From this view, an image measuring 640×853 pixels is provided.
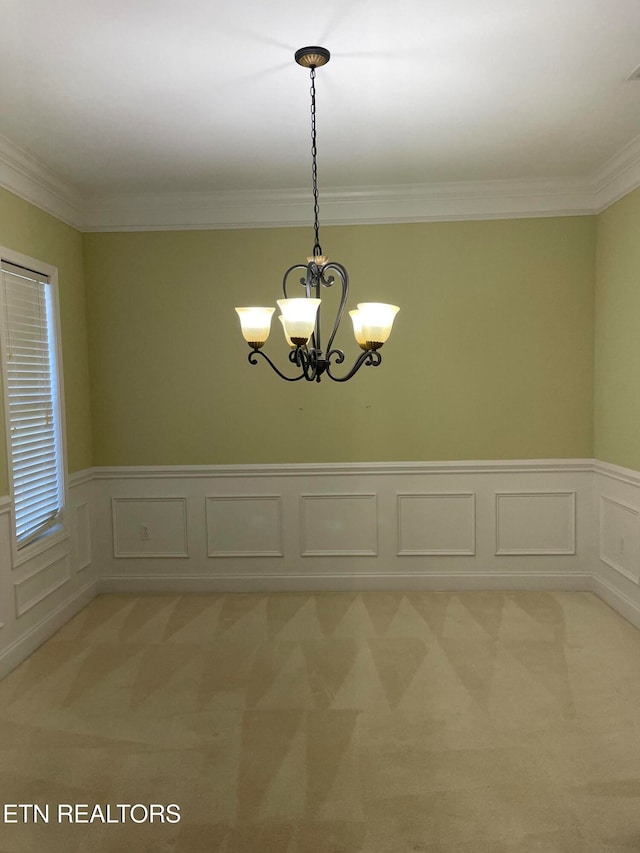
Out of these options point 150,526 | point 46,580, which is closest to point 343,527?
point 150,526

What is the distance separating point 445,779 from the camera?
2.41m

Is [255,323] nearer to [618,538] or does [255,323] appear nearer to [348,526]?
[348,526]

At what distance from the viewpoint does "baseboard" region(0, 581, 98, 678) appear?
340cm

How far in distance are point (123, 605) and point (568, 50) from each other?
160 inches

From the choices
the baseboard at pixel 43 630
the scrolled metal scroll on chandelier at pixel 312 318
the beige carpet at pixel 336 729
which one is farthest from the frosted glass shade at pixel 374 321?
the baseboard at pixel 43 630

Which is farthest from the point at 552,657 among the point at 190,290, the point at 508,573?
the point at 190,290

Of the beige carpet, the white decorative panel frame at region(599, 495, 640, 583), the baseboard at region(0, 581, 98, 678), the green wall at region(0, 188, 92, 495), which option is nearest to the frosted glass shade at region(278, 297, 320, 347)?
the beige carpet

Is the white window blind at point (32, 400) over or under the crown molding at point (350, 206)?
under

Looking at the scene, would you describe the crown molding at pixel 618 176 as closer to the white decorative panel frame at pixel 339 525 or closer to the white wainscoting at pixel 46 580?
the white decorative panel frame at pixel 339 525

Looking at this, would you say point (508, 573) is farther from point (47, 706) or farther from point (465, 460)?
point (47, 706)

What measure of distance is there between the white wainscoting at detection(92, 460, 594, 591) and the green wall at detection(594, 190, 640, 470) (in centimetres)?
41

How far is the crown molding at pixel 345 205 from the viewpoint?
13.9 feet

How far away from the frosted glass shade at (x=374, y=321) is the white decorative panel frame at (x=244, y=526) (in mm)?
2307

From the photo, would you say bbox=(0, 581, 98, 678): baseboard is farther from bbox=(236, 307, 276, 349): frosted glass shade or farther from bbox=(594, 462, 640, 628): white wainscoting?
bbox=(594, 462, 640, 628): white wainscoting
